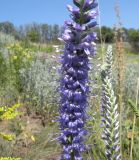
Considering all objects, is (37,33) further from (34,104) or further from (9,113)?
(9,113)

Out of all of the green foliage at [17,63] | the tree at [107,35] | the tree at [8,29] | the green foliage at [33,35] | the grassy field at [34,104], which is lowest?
the grassy field at [34,104]

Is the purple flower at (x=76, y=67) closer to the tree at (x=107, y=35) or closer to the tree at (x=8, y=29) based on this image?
the tree at (x=107, y=35)

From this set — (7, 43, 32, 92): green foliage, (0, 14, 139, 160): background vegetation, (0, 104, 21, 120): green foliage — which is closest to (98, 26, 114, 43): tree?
(0, 14, 139, 160): background vegetation

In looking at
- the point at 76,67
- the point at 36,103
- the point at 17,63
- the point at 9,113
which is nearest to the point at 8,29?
the point at 17,63

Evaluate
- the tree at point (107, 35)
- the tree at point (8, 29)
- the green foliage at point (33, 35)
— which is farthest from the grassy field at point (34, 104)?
the tree at point (8, 29)

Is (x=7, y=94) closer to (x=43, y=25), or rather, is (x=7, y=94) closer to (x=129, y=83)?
(x=129, y=83)

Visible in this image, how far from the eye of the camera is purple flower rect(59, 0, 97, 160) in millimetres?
2816

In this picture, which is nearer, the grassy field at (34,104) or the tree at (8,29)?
the grassy field at (34,104)

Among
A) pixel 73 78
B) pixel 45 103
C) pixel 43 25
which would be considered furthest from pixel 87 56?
pixel 43 25

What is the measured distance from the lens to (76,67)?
284 centimetres

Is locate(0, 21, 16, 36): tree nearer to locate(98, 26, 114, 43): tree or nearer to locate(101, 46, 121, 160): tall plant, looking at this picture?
locate(98, 26, 114, 43): tree

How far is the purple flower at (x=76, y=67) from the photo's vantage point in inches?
111

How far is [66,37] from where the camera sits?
2.82 m

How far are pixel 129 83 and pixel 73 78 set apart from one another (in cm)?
Answer: 747
